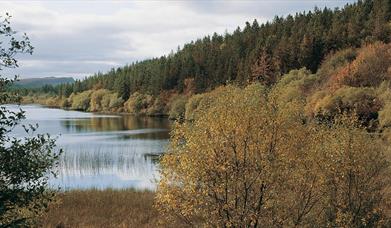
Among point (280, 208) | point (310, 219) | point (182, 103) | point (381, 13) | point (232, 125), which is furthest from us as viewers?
point (182, 103)

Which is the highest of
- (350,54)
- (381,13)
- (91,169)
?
(381,13)

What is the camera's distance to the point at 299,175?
2108cm

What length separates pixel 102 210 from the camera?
33188 mm

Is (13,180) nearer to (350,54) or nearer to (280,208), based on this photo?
(280,208)

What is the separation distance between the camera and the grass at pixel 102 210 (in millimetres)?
30469

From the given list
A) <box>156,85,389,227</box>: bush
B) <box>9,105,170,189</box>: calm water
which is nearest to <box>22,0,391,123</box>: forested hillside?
<box>9,105,170,189</box>: calm water

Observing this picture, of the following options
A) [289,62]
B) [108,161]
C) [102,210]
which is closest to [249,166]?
[102,210]

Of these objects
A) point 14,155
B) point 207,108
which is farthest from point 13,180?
point 207,108

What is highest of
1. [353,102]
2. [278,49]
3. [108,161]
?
[278,49]

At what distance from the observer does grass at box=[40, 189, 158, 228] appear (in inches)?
1200

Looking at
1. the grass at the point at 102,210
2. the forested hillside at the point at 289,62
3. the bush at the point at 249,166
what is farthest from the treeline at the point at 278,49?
the bush at the point at 249,166

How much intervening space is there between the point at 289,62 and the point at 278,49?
7557 mm

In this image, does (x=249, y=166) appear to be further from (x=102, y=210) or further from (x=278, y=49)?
(x=278, y=49)

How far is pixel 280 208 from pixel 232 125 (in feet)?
15.6
